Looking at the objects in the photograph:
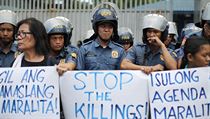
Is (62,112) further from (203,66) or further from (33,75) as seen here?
(203,66)

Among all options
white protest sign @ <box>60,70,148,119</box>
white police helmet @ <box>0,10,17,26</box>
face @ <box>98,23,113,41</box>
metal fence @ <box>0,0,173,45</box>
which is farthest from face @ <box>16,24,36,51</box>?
metal fence @ <box>0,0,173,45</box>

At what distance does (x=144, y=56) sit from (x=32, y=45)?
3.66ft

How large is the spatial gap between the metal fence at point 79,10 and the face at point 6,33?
6.40 meters

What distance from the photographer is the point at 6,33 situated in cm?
533

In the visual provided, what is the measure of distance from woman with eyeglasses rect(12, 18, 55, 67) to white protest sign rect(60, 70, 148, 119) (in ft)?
0.99

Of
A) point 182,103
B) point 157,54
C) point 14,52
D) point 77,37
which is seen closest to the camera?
point 182,103

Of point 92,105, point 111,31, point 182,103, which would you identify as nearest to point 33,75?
point 92,105

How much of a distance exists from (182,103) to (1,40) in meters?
2.43

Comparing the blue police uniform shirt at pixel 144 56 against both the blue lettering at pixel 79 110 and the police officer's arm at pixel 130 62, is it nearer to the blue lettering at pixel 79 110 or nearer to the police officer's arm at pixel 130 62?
the police officer's arm at pixel 130 62

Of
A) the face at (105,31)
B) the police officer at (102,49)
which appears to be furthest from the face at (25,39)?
the face at (105,31)

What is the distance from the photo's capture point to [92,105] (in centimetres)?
403

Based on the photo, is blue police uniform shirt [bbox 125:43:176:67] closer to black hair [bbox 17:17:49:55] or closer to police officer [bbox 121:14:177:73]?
police officer [bbox 121:14:177:73]

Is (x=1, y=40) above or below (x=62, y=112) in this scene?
above

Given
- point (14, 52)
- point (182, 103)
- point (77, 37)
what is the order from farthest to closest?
1. point (77, 37)
2. point (14, 52)
3. point (182, 103)
